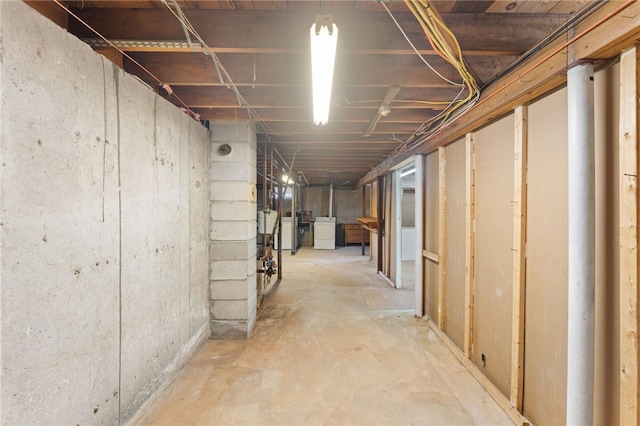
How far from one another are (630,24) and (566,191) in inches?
28.1

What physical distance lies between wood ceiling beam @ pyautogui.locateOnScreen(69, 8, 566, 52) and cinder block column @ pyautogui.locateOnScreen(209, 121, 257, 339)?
1221 millimetres

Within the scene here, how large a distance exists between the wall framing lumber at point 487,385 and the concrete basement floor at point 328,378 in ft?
0.13

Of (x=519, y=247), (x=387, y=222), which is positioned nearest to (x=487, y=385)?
(x=519, y=247)

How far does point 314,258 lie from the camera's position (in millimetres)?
6938

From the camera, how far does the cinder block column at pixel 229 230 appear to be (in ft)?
8.60

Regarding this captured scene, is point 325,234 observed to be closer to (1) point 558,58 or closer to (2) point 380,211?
(2) point 380,211

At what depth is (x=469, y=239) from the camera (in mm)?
2182

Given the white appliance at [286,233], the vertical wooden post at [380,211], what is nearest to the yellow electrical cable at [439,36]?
the vertical wooden post at [380,211]

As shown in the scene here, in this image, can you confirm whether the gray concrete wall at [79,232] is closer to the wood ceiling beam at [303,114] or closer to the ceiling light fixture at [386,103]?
the wood ceiling beam at [303,114]

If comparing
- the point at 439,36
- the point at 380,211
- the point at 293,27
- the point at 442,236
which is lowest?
the point at 442,236

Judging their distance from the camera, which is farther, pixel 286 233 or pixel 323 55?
pixel 286 233

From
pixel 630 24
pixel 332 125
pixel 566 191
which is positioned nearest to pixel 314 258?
pixel 332 125

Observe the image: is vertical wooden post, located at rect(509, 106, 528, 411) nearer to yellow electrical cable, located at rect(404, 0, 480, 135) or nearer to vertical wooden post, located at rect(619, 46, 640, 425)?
yellow electrical cable, located at rect(404, 0, 480, 135)

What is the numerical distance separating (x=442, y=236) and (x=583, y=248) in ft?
4.89
